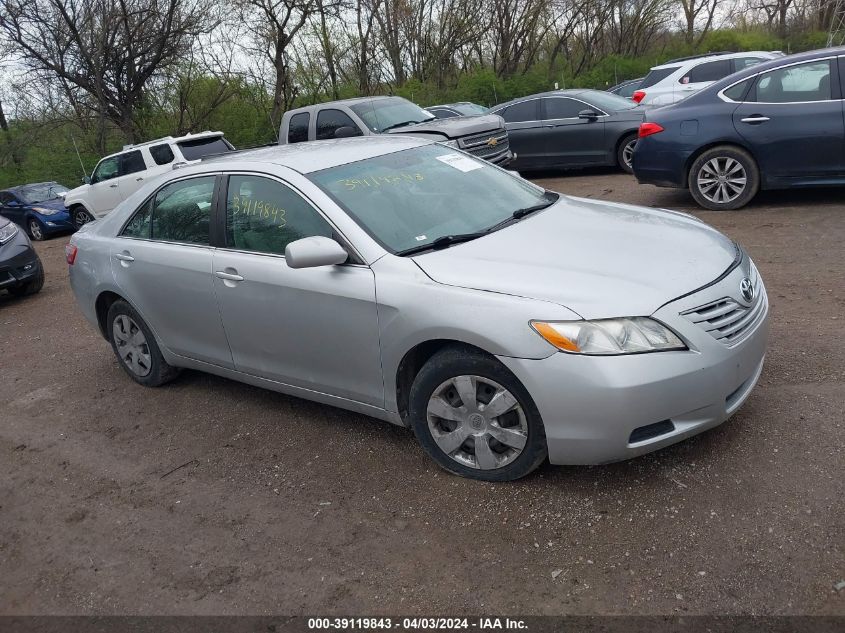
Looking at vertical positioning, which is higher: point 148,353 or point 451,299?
point 451,299

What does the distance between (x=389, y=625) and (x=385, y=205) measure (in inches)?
85.6

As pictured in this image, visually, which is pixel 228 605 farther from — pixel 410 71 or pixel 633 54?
pixel 633 54

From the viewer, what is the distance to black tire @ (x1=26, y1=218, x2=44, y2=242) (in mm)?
16959

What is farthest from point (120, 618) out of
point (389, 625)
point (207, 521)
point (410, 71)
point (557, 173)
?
point (410, 71)

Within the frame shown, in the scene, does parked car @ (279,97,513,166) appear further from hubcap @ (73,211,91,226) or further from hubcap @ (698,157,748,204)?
hubcap @ (73,211,91,226)

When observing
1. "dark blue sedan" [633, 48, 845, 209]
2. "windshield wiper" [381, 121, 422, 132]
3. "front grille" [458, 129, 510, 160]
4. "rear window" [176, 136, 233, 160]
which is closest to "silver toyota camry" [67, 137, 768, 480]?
"dark blue sedan" [633, 48, 845, 209]

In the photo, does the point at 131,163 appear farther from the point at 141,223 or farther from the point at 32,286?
the point at 141,223

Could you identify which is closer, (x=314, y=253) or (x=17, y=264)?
(x=314, y=253)

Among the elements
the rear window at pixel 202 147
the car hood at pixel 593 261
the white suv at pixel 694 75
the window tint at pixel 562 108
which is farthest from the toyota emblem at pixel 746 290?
the rear window at pixel 202 147

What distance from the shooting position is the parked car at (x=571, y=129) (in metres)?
12.3

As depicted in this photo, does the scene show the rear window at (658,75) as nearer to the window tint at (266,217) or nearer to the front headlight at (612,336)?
the window tint at (266,217)

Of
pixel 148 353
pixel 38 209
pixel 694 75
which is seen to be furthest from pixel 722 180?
pixel 38 209

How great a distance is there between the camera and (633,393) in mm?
3062

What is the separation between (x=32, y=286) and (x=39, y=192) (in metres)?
9.13
